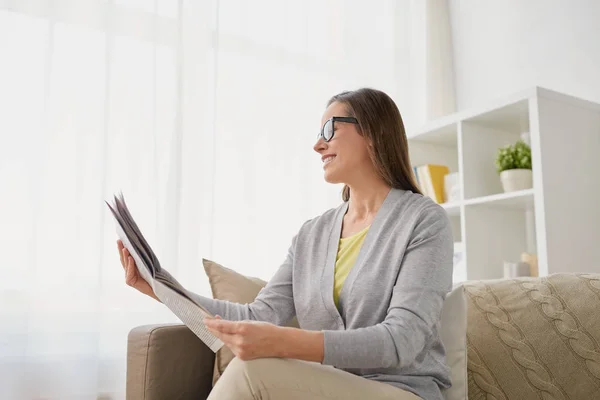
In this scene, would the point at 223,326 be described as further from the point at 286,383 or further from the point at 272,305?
the point at 272,305

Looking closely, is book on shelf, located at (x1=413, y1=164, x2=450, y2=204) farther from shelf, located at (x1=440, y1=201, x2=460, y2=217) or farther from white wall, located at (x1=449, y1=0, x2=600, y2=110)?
white wall, located at (x1=449, y1=0, x2=600, y2=110)

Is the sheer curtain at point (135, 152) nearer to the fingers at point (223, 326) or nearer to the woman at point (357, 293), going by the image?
the woman at point (357, 293)

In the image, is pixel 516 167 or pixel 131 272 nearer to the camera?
pixel 131 272

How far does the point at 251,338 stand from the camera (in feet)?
3.47

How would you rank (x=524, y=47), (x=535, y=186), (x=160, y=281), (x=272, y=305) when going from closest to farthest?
(x=160, y=281) → (x=272, y=305) → (x=535, y=186) → (x=524, y=47)

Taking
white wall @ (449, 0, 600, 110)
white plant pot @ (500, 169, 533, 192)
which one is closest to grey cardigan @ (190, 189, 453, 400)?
white plant pot @ (500, 169, 533, 192)

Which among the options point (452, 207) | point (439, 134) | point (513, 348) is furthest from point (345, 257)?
point (439, 134)

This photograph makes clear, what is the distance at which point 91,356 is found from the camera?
2.23 meters

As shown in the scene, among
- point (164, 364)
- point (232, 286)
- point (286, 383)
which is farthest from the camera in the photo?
point (232, 286)

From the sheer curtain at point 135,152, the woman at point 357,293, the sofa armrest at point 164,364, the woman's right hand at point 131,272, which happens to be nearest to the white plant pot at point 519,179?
the sheer curtain at point 135,152

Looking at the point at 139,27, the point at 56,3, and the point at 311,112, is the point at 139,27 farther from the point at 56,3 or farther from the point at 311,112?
the point at 311,112

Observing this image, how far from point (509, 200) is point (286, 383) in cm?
178

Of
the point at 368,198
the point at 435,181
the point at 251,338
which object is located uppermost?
the point at 435,181

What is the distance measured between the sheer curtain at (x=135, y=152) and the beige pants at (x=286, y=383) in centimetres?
136
